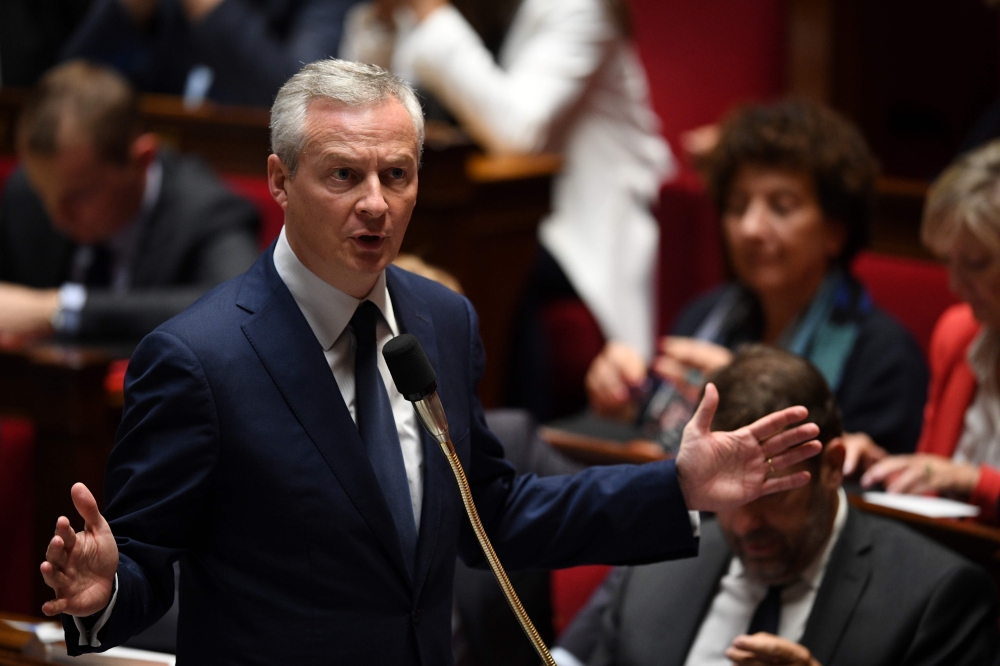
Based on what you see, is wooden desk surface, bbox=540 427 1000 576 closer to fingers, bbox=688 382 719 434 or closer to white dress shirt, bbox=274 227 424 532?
fingers, bbox=688 382 719 434

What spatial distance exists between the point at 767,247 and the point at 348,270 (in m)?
1.61

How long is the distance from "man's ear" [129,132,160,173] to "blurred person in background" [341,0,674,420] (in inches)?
31.0

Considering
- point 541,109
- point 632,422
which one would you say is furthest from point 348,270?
point 541,109

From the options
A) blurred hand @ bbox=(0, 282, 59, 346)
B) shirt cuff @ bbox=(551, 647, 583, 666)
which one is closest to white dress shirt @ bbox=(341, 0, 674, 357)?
blurred hand @ bbox=(0, 282, 59, 346)

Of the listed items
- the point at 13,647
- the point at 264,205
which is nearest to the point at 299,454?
the point at 13,647

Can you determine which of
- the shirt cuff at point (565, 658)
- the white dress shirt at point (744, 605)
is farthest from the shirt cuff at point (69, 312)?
the white dress shirt at point (744, 605)

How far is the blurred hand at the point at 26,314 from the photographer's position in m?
3.11

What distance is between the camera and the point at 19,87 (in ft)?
15.3

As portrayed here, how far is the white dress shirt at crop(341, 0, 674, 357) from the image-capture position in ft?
11.8

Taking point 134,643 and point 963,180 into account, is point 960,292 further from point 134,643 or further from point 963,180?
point 134,643

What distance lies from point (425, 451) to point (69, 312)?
2077mm

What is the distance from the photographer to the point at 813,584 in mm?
1783

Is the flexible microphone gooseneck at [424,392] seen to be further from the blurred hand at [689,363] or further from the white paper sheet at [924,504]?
the blurred hand at [689,363]

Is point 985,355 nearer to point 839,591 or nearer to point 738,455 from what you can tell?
point 839,591
